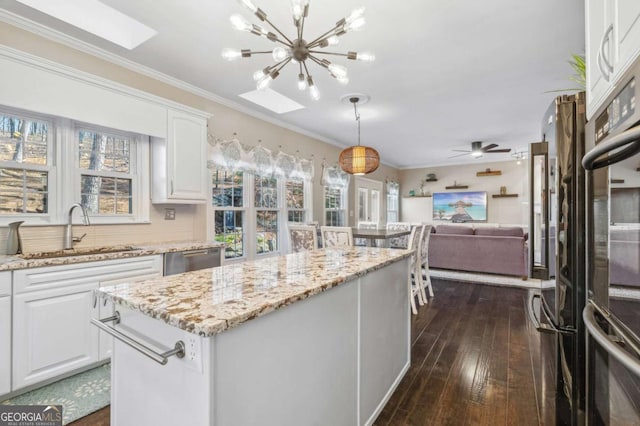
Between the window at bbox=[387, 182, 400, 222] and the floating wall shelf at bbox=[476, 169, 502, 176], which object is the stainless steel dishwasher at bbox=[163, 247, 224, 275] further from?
the floating wall shelf at bbox=[476, 169, 502, 176]

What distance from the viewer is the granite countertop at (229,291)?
2.89ft

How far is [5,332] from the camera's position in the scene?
1846mm

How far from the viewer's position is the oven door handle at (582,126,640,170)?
569 mm

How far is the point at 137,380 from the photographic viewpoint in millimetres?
1101

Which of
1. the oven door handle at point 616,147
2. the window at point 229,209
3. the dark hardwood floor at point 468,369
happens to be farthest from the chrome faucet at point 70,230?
the oven door handle at point 616,147

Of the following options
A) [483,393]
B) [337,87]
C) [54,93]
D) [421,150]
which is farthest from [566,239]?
[421,150]

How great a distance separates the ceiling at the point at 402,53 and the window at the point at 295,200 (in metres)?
1.02

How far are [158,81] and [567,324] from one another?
3.80 metres

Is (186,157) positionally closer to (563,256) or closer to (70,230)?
(70,230)

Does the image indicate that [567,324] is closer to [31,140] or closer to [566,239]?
[566,239]

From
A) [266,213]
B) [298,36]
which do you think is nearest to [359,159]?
[266,213]

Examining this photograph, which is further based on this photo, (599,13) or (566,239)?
(566,239)

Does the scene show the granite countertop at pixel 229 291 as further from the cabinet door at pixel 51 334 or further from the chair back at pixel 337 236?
the chair back at pixel 337 236

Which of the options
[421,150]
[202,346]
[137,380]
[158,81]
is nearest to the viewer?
[202,346]
